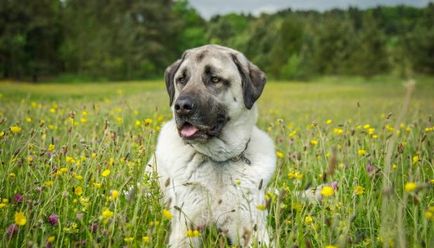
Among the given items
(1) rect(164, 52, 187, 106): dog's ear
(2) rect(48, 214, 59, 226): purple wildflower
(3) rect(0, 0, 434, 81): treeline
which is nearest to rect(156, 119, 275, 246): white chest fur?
(1) rect(164, 52, 187, 106): dog's ear

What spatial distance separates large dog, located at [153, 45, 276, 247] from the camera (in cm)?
355

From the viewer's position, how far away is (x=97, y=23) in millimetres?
53156

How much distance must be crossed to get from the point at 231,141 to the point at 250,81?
65cm

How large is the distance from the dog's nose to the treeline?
40016mm

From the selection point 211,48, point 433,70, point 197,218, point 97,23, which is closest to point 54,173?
point 197,218

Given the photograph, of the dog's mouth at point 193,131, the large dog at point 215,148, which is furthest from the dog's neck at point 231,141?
the dog's mouth at point 193,131

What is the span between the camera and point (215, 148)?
3928 mm

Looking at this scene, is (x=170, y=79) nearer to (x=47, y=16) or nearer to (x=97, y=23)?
(x=47, y=16)

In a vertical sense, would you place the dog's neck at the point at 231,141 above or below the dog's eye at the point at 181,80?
below

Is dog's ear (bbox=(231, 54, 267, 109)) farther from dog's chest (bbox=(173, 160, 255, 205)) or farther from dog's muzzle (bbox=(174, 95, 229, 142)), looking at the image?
dog's chest (bbox=(173, 160, 255, 205))

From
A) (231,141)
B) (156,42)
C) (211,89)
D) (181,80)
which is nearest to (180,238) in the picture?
(231,141)

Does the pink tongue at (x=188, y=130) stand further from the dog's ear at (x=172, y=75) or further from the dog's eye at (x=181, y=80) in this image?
the dog's ear at (x=172, y=75)

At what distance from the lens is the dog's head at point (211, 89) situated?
374 cm

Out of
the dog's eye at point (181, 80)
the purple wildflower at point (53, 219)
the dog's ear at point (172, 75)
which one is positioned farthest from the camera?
the dog's ear at point (172, 75)
